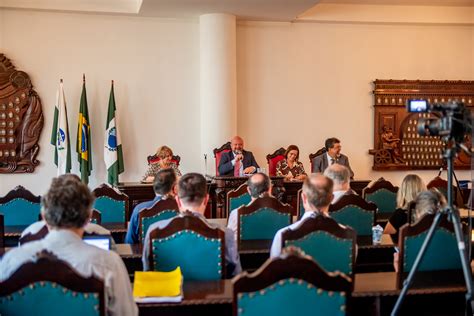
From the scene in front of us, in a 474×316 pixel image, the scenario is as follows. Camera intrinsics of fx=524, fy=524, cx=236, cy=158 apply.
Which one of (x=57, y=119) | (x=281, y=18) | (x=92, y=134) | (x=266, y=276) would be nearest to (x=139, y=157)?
(x=92, y=134)

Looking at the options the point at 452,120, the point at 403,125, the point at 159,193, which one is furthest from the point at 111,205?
the point at 403,125

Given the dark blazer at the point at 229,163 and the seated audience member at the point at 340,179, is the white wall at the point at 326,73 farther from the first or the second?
the seated audience member at the point at 340,179

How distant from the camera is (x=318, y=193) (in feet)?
9.38

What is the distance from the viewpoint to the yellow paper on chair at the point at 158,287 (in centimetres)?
234

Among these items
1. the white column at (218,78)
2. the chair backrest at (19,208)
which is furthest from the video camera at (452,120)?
the white column at (218,78)

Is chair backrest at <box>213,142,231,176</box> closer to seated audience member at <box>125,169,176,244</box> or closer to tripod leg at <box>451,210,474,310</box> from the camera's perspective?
seated audience member at <box>125,169,176,244</box>

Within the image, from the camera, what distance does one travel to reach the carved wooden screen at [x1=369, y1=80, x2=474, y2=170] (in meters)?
8.65

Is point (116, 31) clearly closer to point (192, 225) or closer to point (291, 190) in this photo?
point (291, 190)

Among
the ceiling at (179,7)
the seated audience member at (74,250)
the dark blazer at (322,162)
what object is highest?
the ceiling at (179,7)

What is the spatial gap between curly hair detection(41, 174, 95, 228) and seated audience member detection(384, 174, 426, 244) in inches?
106

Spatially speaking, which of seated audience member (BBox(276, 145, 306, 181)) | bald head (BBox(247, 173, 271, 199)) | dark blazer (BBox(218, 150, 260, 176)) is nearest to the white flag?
dark blazer (BBox(218, 150, 260, 176))

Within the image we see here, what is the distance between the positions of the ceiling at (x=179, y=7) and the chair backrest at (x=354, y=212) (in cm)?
406

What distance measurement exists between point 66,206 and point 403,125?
753 centimetres

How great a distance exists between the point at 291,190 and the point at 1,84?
4393mm
